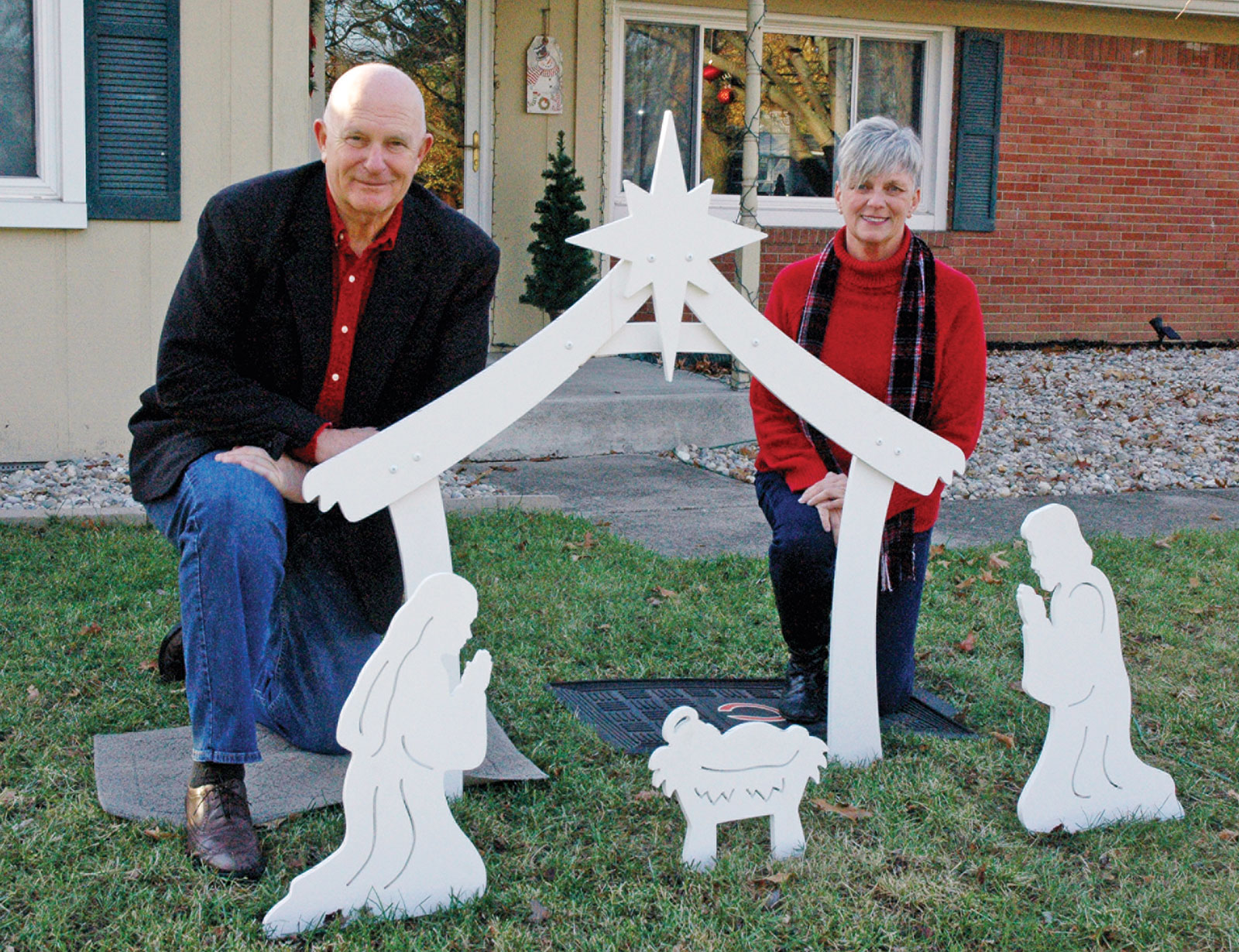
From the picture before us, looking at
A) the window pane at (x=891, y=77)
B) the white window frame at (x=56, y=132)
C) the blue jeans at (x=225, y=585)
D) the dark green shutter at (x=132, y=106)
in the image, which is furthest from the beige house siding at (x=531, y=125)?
the blue jeans at (x=225, y=585)

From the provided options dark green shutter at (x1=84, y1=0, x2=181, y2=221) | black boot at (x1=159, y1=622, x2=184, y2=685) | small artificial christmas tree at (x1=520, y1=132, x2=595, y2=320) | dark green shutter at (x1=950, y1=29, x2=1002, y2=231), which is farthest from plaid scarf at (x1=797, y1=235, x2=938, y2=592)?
dark green shutter at (x1=950, y1=29, x2=1002, y2=231)

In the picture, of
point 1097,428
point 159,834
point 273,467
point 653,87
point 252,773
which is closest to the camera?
point 159,834

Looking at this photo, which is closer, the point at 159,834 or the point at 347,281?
the point at 159,834

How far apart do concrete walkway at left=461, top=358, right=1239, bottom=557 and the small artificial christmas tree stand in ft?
2.93

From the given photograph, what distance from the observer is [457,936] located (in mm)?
2121

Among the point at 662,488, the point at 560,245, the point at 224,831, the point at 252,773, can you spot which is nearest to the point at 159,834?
the point at 224,831

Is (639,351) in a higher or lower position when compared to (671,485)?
higher

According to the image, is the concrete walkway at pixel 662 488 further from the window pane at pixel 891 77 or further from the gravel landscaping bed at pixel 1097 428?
the window pane at pixel 891 77

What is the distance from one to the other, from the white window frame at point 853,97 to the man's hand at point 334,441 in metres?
6.80

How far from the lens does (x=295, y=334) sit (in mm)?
2670

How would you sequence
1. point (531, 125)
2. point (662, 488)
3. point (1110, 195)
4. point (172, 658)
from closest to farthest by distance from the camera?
point (172, 658)
point (662, 488)
point (531, 125)
point (1110, 195)

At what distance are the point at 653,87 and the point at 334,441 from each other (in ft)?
24.5

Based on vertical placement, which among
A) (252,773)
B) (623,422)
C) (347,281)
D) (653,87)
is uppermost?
(653,87)

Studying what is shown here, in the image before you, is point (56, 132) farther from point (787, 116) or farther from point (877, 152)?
point (787, 116)
